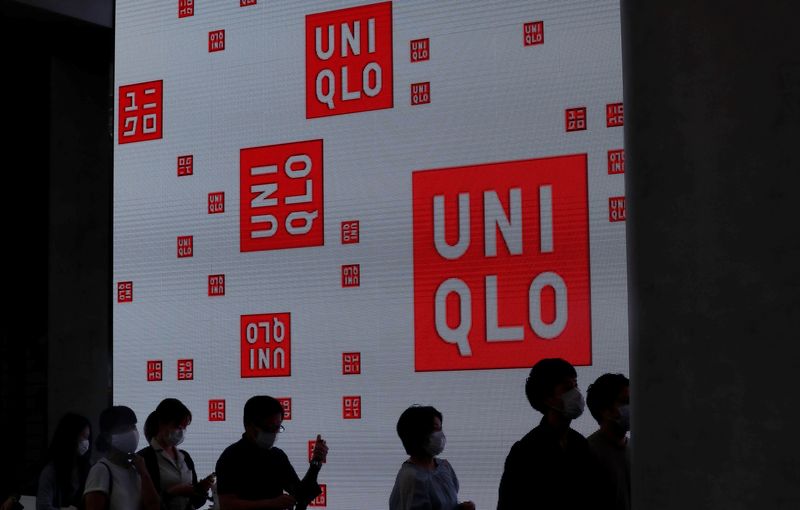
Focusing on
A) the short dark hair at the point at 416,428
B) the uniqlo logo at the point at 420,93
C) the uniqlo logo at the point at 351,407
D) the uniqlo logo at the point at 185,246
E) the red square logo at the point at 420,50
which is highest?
the red square logo at the point at 420,50

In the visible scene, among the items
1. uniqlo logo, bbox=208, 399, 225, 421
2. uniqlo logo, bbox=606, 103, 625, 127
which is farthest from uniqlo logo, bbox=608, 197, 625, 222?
uniqlo logo, bbox=208, 399, 225, 421

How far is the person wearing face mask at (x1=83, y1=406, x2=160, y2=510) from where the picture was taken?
339 centimetres

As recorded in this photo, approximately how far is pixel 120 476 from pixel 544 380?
140 centimetres

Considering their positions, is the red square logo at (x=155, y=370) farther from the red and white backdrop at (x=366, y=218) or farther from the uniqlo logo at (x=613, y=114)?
the uniqlo logo at (x=613, y=114)

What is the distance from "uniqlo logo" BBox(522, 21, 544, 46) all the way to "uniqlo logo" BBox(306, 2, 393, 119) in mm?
639

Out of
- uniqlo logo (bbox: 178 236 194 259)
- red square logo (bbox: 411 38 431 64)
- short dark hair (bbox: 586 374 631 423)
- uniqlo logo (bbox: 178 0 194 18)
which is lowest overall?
short dark hair (bbox: 586 374 631 423)

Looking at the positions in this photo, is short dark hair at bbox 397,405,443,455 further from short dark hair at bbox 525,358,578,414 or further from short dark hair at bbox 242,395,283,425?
short dark hair at bbox 242,395,283,425

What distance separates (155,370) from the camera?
5.77 metres

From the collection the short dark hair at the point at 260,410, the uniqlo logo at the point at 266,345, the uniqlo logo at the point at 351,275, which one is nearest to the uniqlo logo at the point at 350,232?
the uniqlo logo at the point at 351,275

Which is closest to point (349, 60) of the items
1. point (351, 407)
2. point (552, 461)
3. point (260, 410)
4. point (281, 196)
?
point (281, 196)

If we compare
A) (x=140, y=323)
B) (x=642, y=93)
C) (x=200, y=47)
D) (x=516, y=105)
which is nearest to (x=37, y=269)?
(x=140, y=323)

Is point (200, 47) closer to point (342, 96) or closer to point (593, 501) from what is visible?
point (342, 96)

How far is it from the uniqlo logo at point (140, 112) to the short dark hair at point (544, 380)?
3599 millimetres

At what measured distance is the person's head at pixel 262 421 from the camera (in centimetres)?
374
